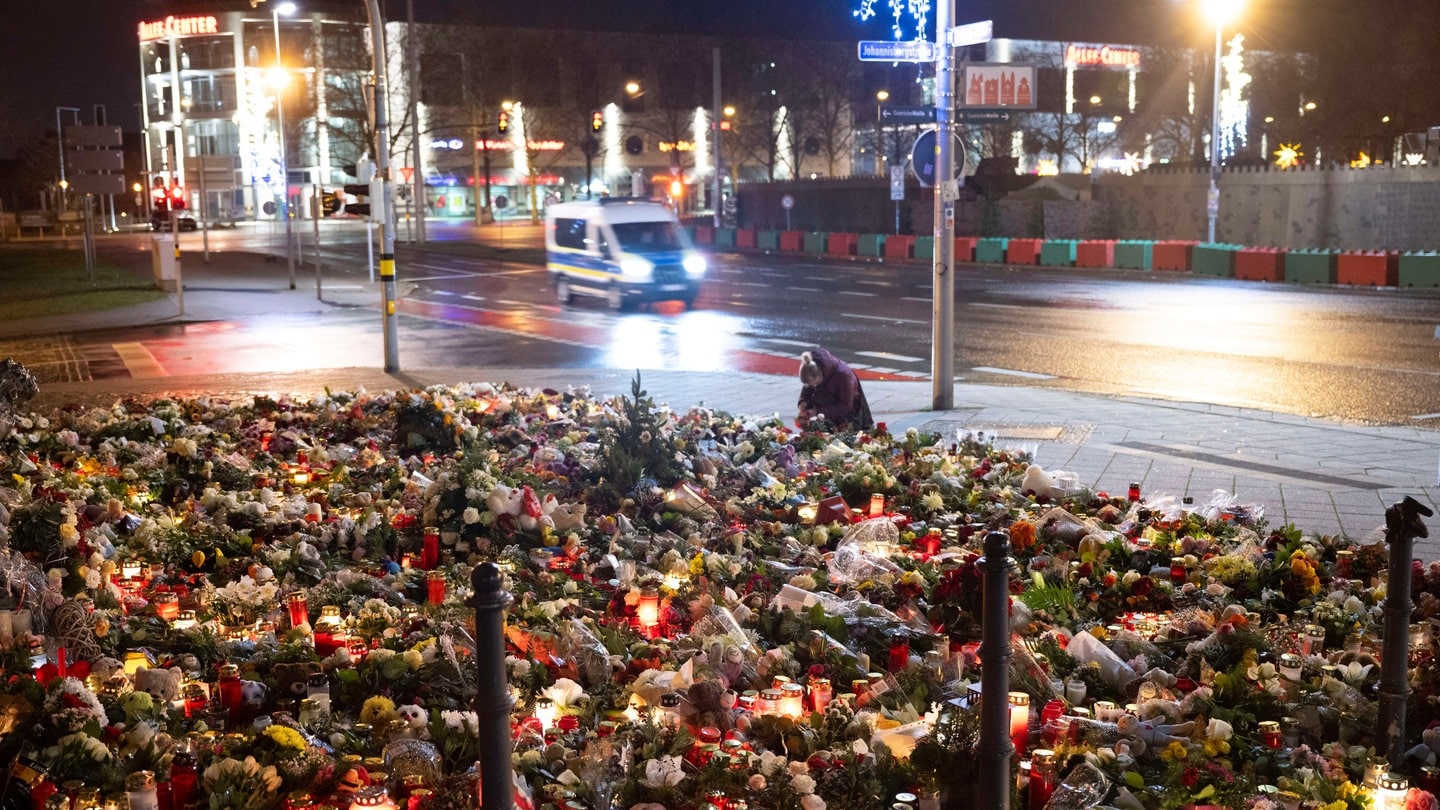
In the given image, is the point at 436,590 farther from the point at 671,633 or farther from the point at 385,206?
the point at 385,206

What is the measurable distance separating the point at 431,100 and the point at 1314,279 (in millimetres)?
60182

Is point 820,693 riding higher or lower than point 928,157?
lower

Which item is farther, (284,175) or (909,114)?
(284,175)

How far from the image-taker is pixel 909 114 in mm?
12438

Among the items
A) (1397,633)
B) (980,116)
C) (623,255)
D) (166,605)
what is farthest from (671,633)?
(623,255)

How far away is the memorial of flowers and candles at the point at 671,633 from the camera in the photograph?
4.15 meters

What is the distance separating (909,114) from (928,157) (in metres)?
0.47

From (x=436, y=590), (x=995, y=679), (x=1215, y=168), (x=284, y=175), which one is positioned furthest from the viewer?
(x=284, y=175)

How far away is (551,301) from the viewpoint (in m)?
29.3

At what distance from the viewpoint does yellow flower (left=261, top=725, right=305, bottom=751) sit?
426 centimetres

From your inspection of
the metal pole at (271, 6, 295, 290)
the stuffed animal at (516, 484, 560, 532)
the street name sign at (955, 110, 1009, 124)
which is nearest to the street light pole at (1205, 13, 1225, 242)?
the metal pole at (271, 6, 295, 290)

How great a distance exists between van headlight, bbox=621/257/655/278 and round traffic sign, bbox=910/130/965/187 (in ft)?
46.0

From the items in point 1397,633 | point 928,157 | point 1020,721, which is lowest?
point 1020,721

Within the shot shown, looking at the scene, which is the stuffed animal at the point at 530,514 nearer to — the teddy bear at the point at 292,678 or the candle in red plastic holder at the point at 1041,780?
the teddy bear at the point at 292,678
